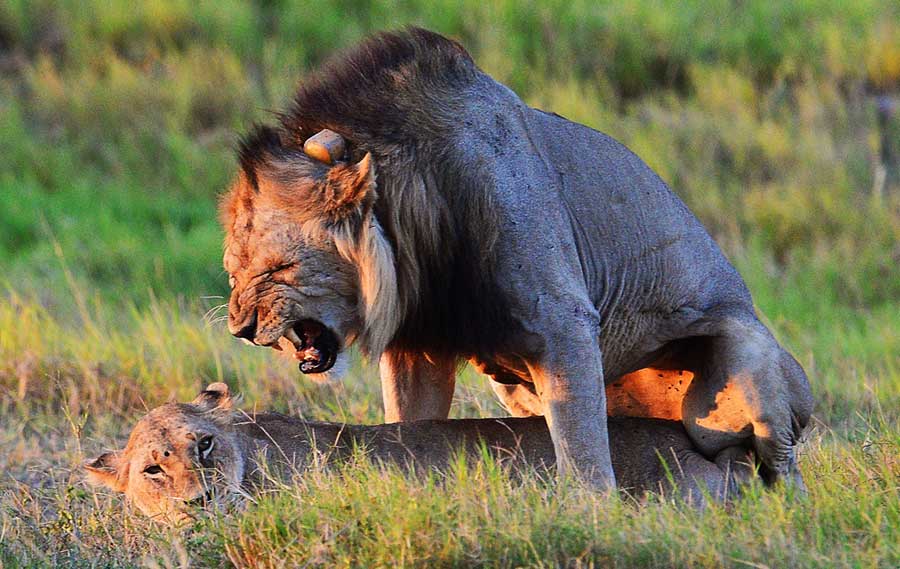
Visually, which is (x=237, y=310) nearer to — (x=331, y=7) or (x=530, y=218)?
(x=530, y=218)

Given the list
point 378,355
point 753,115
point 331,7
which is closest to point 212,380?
point 378,355

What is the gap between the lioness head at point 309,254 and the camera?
444cm

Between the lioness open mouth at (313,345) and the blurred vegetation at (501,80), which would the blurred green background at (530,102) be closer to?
the blurred vegetation at (501,80)

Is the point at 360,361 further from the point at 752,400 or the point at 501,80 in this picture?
the point at 501,80

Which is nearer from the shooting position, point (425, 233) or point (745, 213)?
point (425, 233)

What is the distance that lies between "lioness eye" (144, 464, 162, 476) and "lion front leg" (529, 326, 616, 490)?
118cm

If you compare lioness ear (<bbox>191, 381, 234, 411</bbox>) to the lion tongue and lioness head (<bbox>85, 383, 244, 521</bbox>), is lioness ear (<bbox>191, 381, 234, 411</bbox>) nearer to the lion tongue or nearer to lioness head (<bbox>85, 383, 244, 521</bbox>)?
lioness head (<bbox>85, 383, 244, 521</bbox>)

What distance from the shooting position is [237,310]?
14.9 ft

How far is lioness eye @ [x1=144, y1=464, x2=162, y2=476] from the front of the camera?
469cm

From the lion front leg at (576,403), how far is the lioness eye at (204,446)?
40.1 inches

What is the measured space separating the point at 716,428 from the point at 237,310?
1.69 meters

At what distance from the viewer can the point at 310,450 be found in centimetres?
498

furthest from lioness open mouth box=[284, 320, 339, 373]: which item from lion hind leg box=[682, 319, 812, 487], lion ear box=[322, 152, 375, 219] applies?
lion hind leg box=[682, 319, 812, 487]

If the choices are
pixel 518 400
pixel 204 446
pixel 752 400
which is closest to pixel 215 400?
pixel 204 446
